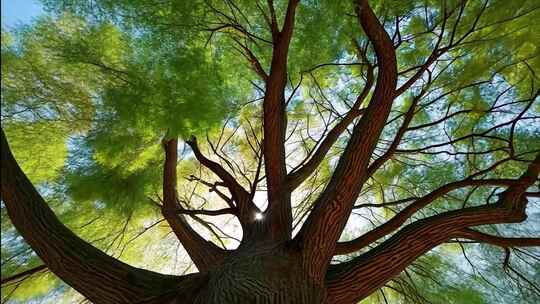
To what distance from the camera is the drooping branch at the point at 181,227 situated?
2135mm

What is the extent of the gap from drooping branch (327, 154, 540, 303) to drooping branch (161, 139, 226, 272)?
64 cm

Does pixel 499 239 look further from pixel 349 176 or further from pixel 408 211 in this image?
pixel 349 176

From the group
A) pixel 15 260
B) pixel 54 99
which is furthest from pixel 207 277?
pixel 54 99

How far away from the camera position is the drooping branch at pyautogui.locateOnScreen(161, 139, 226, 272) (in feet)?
7.00

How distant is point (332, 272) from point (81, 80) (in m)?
1.70

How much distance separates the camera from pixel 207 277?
1748 millimetres

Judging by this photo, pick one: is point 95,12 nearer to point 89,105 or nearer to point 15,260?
point 89,105

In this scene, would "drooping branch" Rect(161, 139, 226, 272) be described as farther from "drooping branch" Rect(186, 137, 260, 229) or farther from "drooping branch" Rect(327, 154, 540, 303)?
"drooping branch" Rect(327, 154, 540, 303)

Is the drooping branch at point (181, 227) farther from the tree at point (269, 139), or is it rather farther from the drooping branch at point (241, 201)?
the drooping branch at point (241, 201)

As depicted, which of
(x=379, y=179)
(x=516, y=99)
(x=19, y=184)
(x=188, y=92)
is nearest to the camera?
(x=19, y=184)

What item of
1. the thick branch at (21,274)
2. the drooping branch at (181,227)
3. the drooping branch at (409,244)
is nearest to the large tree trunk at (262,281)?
the drooping branch at (409,244)

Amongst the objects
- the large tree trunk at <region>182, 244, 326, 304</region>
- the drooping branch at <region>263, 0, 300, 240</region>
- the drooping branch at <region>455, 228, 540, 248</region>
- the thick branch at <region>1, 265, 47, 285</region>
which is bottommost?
the large tree trunk at <region>182, 244, 326, 304</region>

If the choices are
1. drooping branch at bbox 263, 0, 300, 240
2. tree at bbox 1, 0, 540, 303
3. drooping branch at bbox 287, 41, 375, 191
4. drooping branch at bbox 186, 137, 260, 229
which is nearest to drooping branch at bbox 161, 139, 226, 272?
tree at bbox 1, 0, 540, 303

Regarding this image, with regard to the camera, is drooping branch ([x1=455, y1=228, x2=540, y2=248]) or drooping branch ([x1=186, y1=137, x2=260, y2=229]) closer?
drooping branch ([x1=455, y1=228, x2=540, y2=248])
